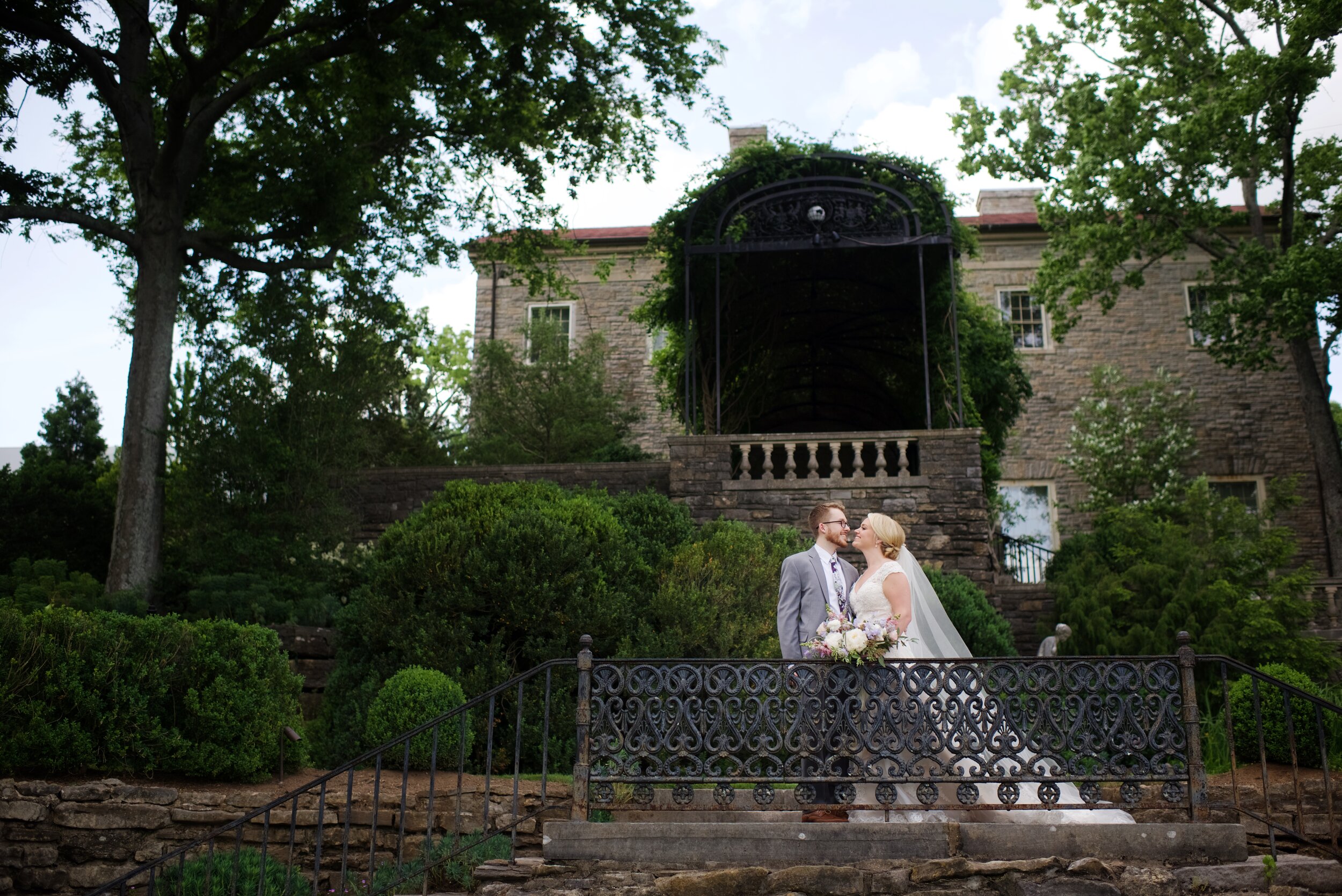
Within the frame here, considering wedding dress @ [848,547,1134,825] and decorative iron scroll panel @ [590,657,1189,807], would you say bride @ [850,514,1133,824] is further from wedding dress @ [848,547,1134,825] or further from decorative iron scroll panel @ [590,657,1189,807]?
decorative iron scroll panel @ [590,657,1189,807]

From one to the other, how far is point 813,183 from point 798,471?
14.1ft

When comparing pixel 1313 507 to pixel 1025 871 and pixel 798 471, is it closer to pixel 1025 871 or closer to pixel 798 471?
pixel 798 471

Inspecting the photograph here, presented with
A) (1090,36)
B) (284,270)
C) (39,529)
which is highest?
(1090,36)

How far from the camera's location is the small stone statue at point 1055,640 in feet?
37.1

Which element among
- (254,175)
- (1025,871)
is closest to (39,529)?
(254,175)

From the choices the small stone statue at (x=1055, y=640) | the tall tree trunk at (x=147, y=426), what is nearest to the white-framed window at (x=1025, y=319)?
the small stone statue at (x=1055, y=640)

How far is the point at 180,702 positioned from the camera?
811 cm

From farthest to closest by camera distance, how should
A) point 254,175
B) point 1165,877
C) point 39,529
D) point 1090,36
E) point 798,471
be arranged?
point 1090,36 < point 798,471 < point 254,175 < point 39,529 < point 1165,877

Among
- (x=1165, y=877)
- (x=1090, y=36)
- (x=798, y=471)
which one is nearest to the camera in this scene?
(x=1165, y=877)

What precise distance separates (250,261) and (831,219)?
7756mm

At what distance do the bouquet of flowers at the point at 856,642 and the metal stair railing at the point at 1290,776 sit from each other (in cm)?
168

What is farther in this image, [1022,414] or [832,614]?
[1022,414]

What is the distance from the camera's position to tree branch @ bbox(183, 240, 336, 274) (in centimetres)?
1445

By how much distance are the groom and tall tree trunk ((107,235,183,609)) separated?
26.2 feet
